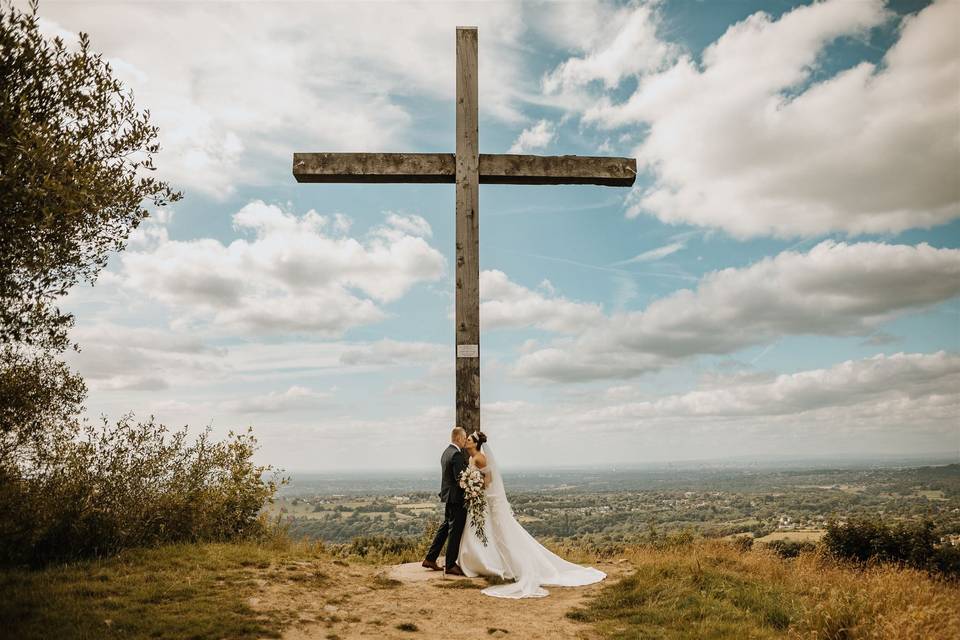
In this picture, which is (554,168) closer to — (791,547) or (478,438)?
(478,438)

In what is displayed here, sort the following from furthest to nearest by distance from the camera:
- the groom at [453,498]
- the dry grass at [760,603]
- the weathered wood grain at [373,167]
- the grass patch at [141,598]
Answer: the weathered wood grain at [373,167], the groom at [453,498], the grass patch at [141,598], the dry grass at [760,603]

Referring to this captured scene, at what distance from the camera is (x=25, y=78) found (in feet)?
24.3

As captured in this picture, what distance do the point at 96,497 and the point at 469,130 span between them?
8638 millimetres

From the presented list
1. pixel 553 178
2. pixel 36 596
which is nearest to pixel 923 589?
pixel 553 178

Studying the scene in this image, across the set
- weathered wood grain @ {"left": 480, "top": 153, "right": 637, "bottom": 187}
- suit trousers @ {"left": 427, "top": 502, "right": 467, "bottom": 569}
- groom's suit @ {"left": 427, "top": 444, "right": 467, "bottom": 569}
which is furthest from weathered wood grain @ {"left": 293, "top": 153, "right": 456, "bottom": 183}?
suit trousers @ {"left": 427, "top": 502, "right": 467, "bottom": 569}

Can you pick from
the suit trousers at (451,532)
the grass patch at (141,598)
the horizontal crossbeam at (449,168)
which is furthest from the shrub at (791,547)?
the grass patch at (141,598)

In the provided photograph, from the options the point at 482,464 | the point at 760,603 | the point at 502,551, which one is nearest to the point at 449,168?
the point at 482,464

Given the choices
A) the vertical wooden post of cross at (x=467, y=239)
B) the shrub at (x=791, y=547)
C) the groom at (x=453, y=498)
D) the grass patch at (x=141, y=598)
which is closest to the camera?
the grass patch at (x=141, y=598)

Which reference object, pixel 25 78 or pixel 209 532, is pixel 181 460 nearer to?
pixel 209 532

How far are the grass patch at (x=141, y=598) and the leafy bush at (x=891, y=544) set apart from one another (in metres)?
12.2

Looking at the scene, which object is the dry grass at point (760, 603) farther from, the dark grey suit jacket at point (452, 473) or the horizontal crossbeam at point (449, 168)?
the horizontal crossbeam at point (449, 168)

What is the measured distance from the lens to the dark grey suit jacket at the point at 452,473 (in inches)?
392

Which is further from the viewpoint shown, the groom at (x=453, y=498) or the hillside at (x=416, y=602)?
the groom at (x=453, y=498)

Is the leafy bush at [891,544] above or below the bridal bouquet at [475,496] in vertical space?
below
